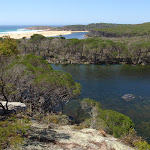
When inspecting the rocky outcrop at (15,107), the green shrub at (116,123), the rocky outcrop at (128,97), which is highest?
the rocky outcrop at (15,107)

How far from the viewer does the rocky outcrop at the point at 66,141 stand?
13.3m

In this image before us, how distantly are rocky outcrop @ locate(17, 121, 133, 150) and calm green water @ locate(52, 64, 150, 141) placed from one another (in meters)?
13.9

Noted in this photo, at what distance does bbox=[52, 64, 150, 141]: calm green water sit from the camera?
3184 cm

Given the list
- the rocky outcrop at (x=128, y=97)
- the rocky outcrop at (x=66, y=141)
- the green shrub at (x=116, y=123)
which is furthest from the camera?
the rocky outcrop at (x=128, y=97)

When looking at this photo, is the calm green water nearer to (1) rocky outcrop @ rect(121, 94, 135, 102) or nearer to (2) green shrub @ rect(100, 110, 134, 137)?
(1) rocky outcrop @ rect(121, 94, 135, 102)

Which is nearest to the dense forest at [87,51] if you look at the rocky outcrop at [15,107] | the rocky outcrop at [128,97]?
the rocky outcrop at [128,97]

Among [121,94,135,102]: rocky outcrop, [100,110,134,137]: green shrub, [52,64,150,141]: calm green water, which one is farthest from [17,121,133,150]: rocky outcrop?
[121,94,135,102]: rocky outcrop

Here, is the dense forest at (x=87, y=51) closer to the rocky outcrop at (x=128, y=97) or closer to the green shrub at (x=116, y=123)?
the rocky outcrop at (x=128, y=97)

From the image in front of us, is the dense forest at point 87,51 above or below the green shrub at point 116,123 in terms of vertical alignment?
above

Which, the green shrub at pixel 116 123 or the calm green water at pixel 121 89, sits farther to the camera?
the calm green water at pixel 121 89

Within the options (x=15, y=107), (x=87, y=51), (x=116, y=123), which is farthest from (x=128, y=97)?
(x=87, y=51)

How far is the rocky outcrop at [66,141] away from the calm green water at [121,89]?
13945 mm

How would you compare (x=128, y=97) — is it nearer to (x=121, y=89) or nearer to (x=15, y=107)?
(x=121, y=89)

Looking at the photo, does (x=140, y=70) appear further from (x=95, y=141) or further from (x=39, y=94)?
(x=95, y=141)
